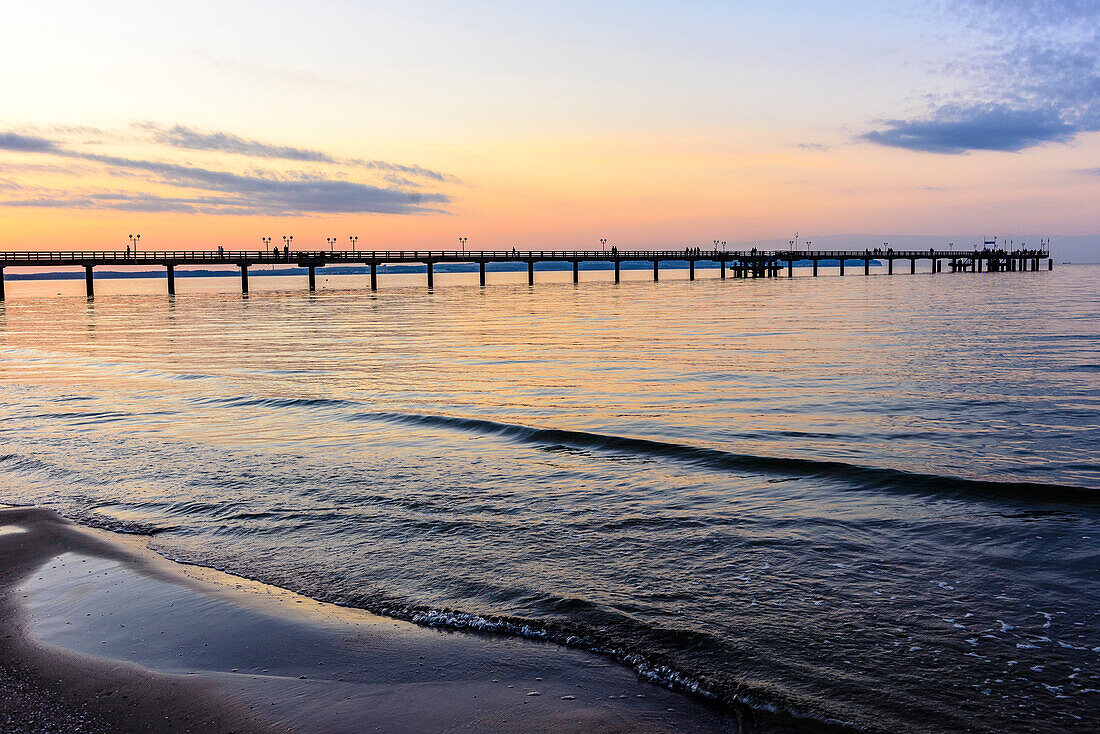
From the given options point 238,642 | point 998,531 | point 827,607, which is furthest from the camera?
point 998,531

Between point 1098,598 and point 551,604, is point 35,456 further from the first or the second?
point 1098,598

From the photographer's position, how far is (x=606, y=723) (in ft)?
16.1

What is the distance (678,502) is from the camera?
1001 centimetres

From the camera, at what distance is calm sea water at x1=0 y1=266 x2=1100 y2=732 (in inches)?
231

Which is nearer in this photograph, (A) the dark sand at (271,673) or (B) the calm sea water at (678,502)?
(A) the dark sand at (271,673)

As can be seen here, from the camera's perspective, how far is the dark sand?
4.97 meters

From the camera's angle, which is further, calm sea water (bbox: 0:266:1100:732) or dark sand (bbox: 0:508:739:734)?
calm sea water (bbox: 0:266:1100:732)

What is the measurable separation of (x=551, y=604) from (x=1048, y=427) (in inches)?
462

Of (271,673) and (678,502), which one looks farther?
(678,502)

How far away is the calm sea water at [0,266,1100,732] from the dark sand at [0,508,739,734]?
394mm

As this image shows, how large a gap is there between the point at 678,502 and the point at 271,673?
5.68 metres

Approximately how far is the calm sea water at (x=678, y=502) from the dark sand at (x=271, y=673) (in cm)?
39

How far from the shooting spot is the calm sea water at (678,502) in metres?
5.87

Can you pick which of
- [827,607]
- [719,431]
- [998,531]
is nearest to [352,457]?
[719,431]
